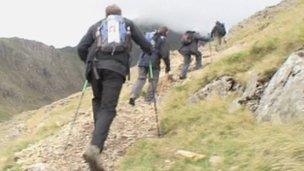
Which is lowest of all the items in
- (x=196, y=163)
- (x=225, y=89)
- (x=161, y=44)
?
(x=196, y=163)

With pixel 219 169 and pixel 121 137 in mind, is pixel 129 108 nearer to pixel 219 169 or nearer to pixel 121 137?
pixel 121 137

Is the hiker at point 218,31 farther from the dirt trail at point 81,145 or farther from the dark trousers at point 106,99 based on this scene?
the dark trousers at point 106,99

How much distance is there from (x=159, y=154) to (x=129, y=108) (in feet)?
18.2

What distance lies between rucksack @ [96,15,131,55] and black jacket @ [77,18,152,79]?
3.8 inches

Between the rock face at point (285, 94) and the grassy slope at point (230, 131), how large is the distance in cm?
35

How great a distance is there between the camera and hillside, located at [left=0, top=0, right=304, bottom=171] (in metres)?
10.5

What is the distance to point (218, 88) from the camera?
15.7 metres

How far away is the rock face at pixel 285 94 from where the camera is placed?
11.7 metres

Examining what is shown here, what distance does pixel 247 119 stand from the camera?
42.0ft

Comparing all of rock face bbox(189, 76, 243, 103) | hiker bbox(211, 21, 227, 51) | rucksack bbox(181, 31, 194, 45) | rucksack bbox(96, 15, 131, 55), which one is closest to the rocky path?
rock face bbox(189, 76, 243, 103)

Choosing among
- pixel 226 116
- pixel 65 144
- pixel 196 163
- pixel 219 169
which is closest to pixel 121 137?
pixel 65 144

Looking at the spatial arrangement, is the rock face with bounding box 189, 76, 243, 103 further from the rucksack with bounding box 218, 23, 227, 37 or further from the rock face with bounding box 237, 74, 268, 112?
the rucksack with bounding box 218, 23, 227, 37

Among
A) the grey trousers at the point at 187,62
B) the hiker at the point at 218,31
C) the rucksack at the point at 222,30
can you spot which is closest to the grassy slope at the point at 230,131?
the grey trousers at the point at 187,62

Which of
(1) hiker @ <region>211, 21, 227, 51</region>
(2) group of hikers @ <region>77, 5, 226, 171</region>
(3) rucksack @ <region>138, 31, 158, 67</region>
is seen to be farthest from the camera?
(1) hiker @ <region>211, 21, 227, 51</region>
